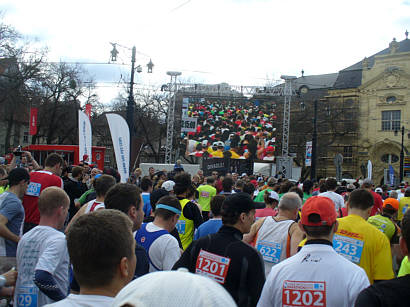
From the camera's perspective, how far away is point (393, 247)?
5.75m

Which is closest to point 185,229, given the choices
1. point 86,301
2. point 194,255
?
point 194,255

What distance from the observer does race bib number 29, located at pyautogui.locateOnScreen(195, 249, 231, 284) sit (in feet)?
11.1

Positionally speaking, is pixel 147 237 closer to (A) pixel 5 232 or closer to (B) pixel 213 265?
(B) pixel 213 265

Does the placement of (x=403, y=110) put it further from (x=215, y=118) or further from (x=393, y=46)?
(x=215, y=118)

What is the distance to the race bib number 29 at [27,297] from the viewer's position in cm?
360

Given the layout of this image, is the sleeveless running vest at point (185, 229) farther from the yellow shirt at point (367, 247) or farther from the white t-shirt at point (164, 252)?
the yellow shirt at point (367, 247)

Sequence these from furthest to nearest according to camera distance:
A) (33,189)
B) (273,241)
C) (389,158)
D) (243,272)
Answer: (389,158) → (33,189) → (273,241) → (243,272)

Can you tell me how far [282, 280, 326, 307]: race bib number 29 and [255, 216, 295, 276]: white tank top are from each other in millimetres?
1757

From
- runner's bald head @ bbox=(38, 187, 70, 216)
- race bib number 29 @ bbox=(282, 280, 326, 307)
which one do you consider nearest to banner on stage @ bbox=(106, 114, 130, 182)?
runner's bald head @ bbox=(38, 187, 70, 216)

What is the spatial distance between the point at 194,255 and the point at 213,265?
0.22 meters

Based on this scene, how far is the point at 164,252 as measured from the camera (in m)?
4.14

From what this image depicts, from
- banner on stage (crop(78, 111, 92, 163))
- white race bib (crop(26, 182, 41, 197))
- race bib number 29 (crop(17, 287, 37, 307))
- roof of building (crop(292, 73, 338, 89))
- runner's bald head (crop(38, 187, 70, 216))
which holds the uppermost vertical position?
roof of building (crop(292, 73, 338, 89))

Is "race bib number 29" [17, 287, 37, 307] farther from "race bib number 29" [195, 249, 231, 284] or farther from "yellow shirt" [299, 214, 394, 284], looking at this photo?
"yellow shirt" [299, 214, 394, 284]

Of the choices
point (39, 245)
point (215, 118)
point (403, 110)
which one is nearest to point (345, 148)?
point (403, 110)
